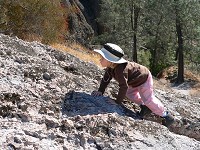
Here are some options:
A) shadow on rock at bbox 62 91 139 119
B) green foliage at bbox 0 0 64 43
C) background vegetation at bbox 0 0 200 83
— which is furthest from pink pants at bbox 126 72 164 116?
green foliage at bbox 0 0 64 43

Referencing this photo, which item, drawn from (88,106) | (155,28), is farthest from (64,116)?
(155,28)

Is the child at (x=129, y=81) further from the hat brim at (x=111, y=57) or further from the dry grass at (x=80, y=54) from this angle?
the dry grass at (x=80, y=54)

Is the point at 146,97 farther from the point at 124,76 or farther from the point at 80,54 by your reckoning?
the point at 80,54

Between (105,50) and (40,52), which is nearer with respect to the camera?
(105,50)

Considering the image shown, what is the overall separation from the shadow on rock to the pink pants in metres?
0.29

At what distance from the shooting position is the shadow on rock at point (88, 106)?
4.46 m

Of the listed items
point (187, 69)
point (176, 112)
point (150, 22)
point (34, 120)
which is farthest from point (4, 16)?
point (150, 22)

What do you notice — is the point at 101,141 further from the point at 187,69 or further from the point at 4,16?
the point at 187,69

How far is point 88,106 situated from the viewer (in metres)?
4.61

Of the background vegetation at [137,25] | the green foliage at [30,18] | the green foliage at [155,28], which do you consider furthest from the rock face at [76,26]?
the green foliage at [30,18]

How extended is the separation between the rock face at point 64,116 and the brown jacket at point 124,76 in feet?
0.64

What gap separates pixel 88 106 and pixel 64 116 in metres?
0.42

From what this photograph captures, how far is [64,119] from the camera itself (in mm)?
4055

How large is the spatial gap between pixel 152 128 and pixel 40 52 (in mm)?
2543
